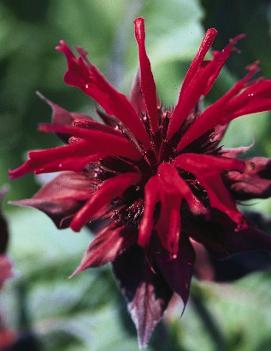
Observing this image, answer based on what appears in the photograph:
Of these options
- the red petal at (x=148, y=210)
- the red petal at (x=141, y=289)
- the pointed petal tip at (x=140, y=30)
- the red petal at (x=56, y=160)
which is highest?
the pointed petal tip at (x=140, y=30)

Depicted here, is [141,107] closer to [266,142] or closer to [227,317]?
[266,142]

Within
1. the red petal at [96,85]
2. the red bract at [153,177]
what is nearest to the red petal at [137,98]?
the red bract at [153,177]

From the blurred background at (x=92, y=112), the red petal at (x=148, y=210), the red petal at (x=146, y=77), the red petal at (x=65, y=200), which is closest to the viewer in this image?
the red petal at (x=148, y=210)

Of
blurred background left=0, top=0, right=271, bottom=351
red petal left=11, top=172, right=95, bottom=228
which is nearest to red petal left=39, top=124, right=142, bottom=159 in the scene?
red petal left=11, top=172, right=95, bottom=228

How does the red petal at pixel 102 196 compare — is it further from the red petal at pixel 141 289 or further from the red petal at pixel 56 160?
the red petal at pixel 141 289

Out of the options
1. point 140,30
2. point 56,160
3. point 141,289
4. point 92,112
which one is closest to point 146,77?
point 140,30

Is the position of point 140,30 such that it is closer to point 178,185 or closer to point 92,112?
point 178,185

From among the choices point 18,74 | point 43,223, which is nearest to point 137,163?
point 43,223

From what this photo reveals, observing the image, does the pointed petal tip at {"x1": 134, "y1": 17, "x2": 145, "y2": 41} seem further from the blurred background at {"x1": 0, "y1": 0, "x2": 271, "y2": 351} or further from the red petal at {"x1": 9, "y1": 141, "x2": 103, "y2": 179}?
the blurred background at {"x1": 0, "y1": 0, "x2": 271, "y2": 351}
